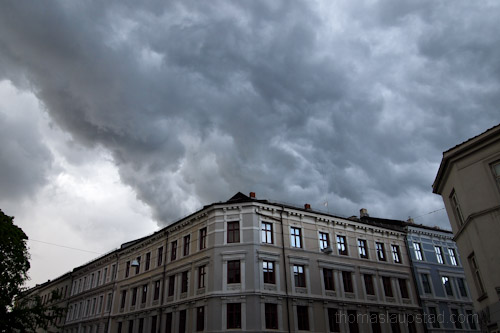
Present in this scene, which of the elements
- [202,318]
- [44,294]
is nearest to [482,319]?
[202,318]

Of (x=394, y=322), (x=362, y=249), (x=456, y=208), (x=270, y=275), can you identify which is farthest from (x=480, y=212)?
(x=394, y=322)

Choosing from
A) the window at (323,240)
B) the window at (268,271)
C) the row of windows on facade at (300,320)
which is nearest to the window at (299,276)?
the row of windows on facade at (300,320)

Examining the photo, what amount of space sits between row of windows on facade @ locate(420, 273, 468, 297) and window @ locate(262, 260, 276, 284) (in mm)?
17816

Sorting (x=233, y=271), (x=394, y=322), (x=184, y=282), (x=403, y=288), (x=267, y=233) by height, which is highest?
(x=267, y=233)

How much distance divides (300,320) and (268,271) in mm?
4723

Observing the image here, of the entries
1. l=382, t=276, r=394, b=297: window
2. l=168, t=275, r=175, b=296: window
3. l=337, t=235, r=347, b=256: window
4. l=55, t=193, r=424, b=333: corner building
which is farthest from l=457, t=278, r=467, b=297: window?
l=168, t=275, r=175, b=296: window

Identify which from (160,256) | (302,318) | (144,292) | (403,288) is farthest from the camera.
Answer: (144,292)

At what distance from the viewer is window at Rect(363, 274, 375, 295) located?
121 feet

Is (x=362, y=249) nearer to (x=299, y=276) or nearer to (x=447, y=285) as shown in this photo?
(x=299, y=276)

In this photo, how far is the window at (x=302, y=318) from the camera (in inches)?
1256

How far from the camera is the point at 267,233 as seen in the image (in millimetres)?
34719

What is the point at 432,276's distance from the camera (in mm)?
41594

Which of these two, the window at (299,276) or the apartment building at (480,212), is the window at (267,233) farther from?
the apartment building at (480,212)

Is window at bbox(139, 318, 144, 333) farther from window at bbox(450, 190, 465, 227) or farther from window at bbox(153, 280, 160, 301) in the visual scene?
window at bbox(450, 190, 465, 227)
